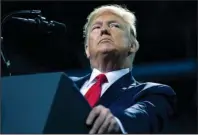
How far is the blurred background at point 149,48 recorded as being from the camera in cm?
233

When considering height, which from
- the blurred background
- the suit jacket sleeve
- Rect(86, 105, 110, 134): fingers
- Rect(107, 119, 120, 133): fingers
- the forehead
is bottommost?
the blurred background

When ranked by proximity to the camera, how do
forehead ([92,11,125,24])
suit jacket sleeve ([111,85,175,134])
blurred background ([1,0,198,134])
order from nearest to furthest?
suit jacket sleeve ([111,85,175,134]) < forehead ([92,11,125,24]) < blurred background ([1,0,198,134])

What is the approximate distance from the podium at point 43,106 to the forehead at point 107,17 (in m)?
0.35

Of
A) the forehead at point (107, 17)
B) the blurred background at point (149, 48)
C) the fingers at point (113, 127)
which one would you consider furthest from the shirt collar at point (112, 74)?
the blurred background at point (149, 48)

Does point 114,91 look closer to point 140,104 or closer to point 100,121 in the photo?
point 140,104

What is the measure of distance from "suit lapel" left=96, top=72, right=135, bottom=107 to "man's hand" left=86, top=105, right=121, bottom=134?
0.55 feet

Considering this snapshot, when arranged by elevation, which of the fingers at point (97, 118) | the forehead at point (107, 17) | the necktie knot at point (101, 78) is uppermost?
the forehead at point (107, 17)

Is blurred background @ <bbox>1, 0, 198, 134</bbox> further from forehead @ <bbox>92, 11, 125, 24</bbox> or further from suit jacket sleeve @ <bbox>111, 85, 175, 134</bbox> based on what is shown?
suit jacket sleeve @ <bbox>111, 85, 175, 134</bbox>

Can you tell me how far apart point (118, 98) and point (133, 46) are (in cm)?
20

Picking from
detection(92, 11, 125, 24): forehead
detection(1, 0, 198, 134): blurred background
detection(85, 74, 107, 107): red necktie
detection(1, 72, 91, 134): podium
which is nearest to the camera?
detection(1, 72, 91, 134): podium

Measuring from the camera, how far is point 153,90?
119 centimetres

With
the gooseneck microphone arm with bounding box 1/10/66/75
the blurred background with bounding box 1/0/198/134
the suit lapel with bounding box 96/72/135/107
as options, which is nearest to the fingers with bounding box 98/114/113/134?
the suit lapel with bounding box 96/72/135/107

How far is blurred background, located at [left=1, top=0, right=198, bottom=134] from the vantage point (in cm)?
233

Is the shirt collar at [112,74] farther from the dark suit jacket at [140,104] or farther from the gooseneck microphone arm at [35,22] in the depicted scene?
the gooseneck microphone arm at [35,22]
